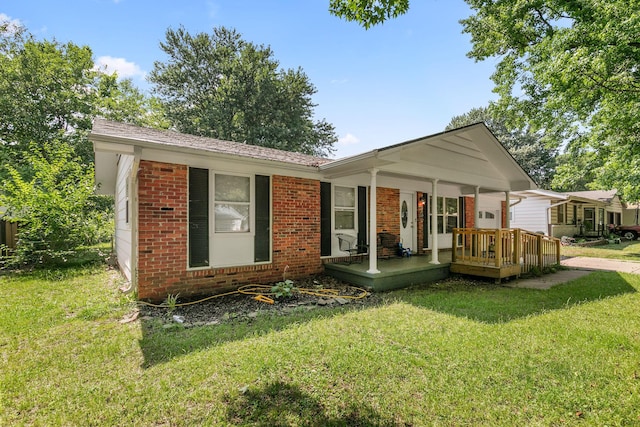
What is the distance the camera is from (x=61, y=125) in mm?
19391

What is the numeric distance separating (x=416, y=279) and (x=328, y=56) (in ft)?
23.4

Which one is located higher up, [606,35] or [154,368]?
[606,35]

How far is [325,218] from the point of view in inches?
310

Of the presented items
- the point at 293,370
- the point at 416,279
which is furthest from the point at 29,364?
the point at 416,279

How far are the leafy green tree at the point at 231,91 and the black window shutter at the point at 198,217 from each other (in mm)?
17515

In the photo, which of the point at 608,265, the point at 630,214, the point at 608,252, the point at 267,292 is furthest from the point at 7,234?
the point at 630,214

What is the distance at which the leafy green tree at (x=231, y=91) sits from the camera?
75.2ft

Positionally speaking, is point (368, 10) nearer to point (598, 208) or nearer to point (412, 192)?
point (412, 192)

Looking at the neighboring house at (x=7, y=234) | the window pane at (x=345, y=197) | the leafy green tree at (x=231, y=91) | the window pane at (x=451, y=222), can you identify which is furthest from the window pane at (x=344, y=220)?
the leafy green tree at (x=231, y=91)

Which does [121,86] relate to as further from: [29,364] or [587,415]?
[587,415]

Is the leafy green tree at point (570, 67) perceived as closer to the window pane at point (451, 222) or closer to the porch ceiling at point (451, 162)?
the porch ceiling at point (451, 162)

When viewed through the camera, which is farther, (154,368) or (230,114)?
(230,114)

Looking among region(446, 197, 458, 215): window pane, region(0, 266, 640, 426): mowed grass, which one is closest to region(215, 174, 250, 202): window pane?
region(0, 266, 640, 426): mowed grass

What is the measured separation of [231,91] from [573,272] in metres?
22.8
